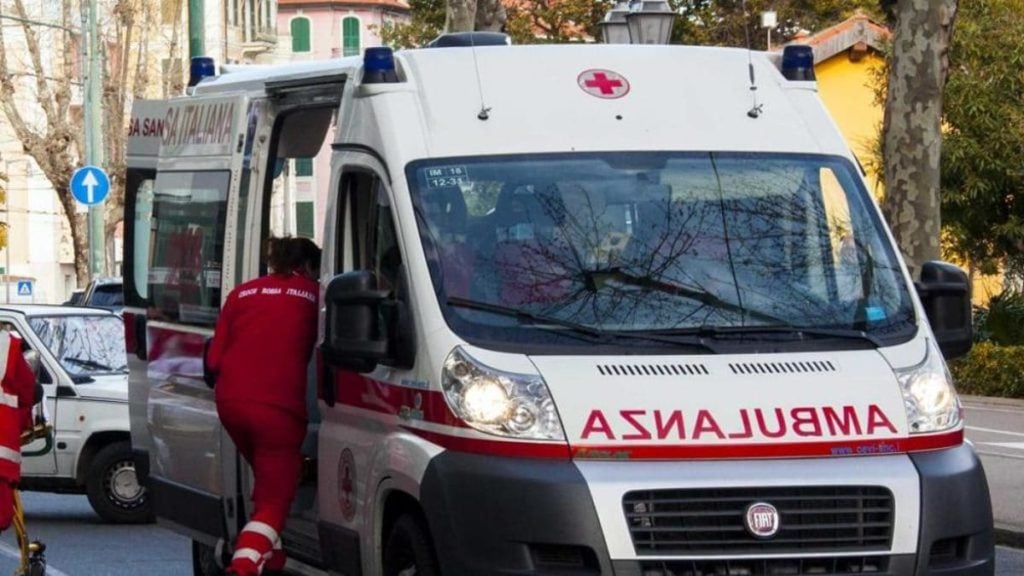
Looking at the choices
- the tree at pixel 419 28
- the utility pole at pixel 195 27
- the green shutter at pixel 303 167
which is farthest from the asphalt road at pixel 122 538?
the tree at pixel 419 28

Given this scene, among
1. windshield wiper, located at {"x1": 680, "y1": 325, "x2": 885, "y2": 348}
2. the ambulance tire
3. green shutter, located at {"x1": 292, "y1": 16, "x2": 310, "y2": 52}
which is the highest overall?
green shutter, located at {"x1": 292, "y1": 16, "x2": 310, "y2": 52}

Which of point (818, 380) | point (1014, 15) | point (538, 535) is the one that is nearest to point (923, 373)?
point (818, 380)

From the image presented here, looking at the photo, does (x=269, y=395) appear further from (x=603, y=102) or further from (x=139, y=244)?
(x=139, y=244)

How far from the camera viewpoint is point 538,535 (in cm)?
784

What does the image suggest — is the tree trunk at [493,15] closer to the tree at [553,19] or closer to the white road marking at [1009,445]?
the white road marking at [1009,445]

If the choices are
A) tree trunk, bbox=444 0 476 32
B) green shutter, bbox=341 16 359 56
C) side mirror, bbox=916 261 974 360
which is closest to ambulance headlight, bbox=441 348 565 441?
side mirror, bbox=916 261 974 360

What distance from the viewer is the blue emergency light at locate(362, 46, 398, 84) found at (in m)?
9.03

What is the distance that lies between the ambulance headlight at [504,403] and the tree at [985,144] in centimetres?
2785

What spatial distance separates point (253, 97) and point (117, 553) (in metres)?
4.52

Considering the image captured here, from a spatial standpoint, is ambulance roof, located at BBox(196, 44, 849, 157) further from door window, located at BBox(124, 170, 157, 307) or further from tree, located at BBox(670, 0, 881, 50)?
tree, located at BBox(670, 0, 881, 50)

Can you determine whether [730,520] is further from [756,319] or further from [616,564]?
[756,319]

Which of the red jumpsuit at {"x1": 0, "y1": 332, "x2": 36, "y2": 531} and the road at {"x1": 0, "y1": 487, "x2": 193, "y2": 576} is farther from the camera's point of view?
the road at {"x1": 0, "y1": 487, "x2": 193, "y2": 576}

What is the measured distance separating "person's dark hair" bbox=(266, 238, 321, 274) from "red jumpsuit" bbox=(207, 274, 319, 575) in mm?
49

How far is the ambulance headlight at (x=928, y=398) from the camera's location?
8.21 metres
